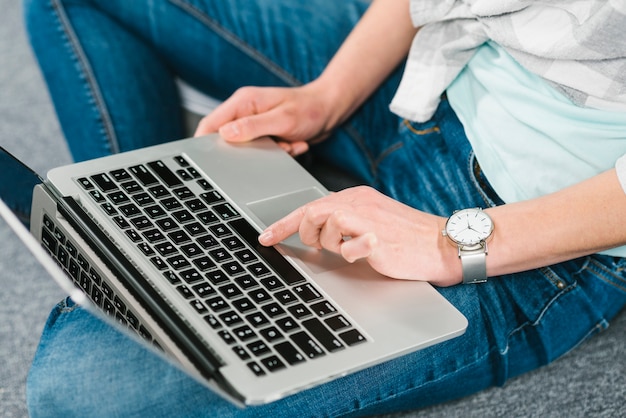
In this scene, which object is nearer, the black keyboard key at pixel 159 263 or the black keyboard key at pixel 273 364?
the black keyboard key at pixel 273 364

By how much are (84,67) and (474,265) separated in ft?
2.14

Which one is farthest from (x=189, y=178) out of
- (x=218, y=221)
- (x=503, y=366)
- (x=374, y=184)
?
(x=503, y=366)

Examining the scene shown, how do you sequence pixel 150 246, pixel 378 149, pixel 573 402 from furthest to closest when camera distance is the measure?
1. pixel 378 149
2. pixel 573 402
3. pixel 150 246

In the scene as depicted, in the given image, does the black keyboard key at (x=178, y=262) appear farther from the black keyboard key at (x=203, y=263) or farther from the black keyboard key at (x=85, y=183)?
the black keyboard key at (x=85, y=183)

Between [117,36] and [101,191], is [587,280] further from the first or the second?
→ [117,36]

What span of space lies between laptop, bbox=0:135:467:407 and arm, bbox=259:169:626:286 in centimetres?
3

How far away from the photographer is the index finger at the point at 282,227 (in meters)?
0.85

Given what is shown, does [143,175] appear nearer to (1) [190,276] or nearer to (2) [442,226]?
(1) [190,276]

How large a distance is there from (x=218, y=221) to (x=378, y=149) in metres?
0.41

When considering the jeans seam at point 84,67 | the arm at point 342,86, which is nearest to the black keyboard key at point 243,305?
the arm at point 342,86

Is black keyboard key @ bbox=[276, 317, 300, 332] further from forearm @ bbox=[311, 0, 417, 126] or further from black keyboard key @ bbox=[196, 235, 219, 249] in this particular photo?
forearm @ bbox=[311, 0, 417, 126]

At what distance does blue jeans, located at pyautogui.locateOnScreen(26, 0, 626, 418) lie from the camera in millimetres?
829

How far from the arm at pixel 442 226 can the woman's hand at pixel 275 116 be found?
0.72ft

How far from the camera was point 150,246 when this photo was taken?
0.84 metres
